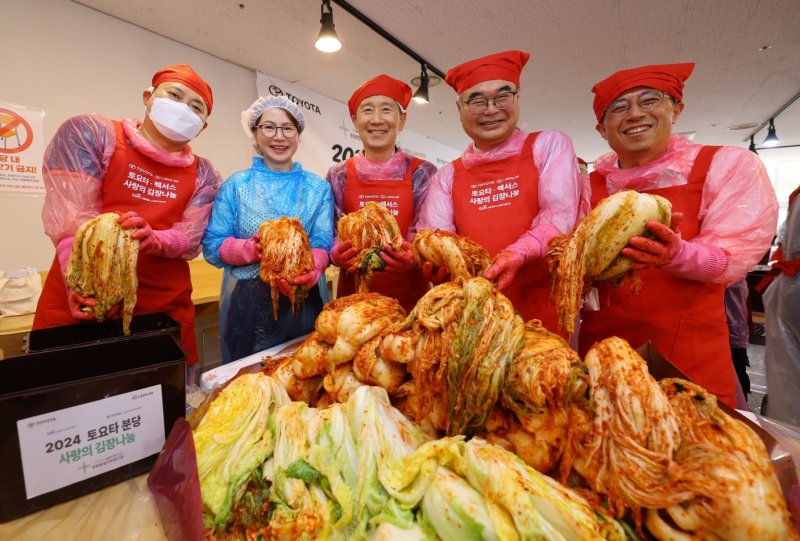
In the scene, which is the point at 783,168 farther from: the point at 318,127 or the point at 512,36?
the point at 318,127

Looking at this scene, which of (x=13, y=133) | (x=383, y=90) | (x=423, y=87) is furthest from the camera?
(x=423, y=87)

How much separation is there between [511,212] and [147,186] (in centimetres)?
275

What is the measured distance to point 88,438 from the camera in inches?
48.8

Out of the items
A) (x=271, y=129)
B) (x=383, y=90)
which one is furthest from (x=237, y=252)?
(x=383, y=90)

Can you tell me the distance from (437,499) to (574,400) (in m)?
0.46

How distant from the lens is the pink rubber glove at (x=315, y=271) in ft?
7.35

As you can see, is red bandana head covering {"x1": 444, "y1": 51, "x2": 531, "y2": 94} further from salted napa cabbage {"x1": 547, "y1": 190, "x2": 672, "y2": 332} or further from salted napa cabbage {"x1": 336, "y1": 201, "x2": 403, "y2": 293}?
salted napa cabbage {"x1": 547, "y1": 190, "x2": 672, "y2": 332}

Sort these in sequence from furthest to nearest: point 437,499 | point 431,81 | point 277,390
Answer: point 431,81 < point 277,390 < point 437,499

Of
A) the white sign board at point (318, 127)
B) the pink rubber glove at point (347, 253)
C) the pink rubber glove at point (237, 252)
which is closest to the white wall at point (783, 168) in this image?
the white sign board at point (318, 127)

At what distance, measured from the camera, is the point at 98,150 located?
2604 millimetres

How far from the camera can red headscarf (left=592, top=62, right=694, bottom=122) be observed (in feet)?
6.91

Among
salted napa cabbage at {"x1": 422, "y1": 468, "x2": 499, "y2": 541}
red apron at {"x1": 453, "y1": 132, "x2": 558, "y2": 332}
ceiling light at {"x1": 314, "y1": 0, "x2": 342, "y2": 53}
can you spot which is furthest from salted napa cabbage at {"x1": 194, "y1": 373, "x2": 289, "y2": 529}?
ceiling light at {"x1": 314, "y1": 0, "x2": 342, "y2": 53}

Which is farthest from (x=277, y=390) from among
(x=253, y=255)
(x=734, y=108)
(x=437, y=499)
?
(x=734, y=108)

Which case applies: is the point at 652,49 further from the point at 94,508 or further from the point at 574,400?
the point at 94,508
